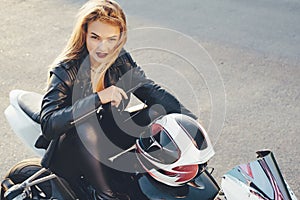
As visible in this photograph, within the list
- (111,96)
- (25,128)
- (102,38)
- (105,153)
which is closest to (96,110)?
(111,96)

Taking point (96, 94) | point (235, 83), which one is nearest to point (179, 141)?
point (96, 94)

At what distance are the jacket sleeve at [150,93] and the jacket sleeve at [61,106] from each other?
1.04ft

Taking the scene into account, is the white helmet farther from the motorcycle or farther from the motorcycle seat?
the motorcycle seat

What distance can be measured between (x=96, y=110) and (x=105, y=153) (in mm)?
211

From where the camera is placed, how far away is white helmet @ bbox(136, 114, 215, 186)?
2371 millimetres

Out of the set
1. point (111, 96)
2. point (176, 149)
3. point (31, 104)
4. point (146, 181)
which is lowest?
point (146, 181)

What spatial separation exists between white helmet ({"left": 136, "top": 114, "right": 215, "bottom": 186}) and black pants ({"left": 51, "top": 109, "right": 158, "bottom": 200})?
7.5 inches

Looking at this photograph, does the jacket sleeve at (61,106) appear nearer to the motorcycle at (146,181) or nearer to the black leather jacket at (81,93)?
the black leather jacket at (81,93)

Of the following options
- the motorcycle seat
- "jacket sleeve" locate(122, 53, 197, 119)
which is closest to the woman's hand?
"jacket sleeve" locate(122, 53, 197, 119)

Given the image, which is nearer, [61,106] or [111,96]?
[111,96]

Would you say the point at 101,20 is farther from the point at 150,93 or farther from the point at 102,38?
Answer: the point at 150,93

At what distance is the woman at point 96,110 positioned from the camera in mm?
2666

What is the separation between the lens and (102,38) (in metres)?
2.70

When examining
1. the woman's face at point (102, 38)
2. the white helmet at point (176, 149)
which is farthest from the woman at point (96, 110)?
the white helmet at point (176, 149)
